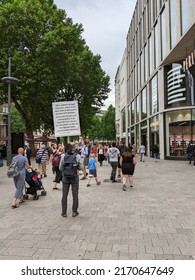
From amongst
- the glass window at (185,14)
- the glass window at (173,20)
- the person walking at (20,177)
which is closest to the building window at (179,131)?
the glass window at (173,20)

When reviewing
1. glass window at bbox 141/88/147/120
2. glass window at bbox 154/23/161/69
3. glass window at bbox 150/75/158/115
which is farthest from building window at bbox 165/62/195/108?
glass window at bbox 141/88/147/120

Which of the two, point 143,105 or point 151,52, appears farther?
point 143,105

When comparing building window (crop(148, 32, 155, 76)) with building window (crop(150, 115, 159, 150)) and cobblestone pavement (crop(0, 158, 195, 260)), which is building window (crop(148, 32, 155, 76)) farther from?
cobblestone pavement (crop(0, 158, 195, 260))

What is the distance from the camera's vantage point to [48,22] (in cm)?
2820

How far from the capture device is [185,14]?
73.4 ft

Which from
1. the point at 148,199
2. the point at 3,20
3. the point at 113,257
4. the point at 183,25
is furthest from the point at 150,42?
the point at 113,257

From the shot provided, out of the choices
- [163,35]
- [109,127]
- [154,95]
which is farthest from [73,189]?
[109,127]

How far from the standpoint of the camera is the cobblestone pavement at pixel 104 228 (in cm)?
466

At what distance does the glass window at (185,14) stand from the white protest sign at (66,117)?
13362mm

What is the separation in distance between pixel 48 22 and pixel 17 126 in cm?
4462

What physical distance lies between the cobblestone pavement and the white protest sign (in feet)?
9.40

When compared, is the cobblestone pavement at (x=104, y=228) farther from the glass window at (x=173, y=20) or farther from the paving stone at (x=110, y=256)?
the glass window at (x=173, y=20)

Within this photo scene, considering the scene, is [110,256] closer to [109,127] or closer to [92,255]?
[92,255]

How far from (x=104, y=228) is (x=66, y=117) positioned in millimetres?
6704
